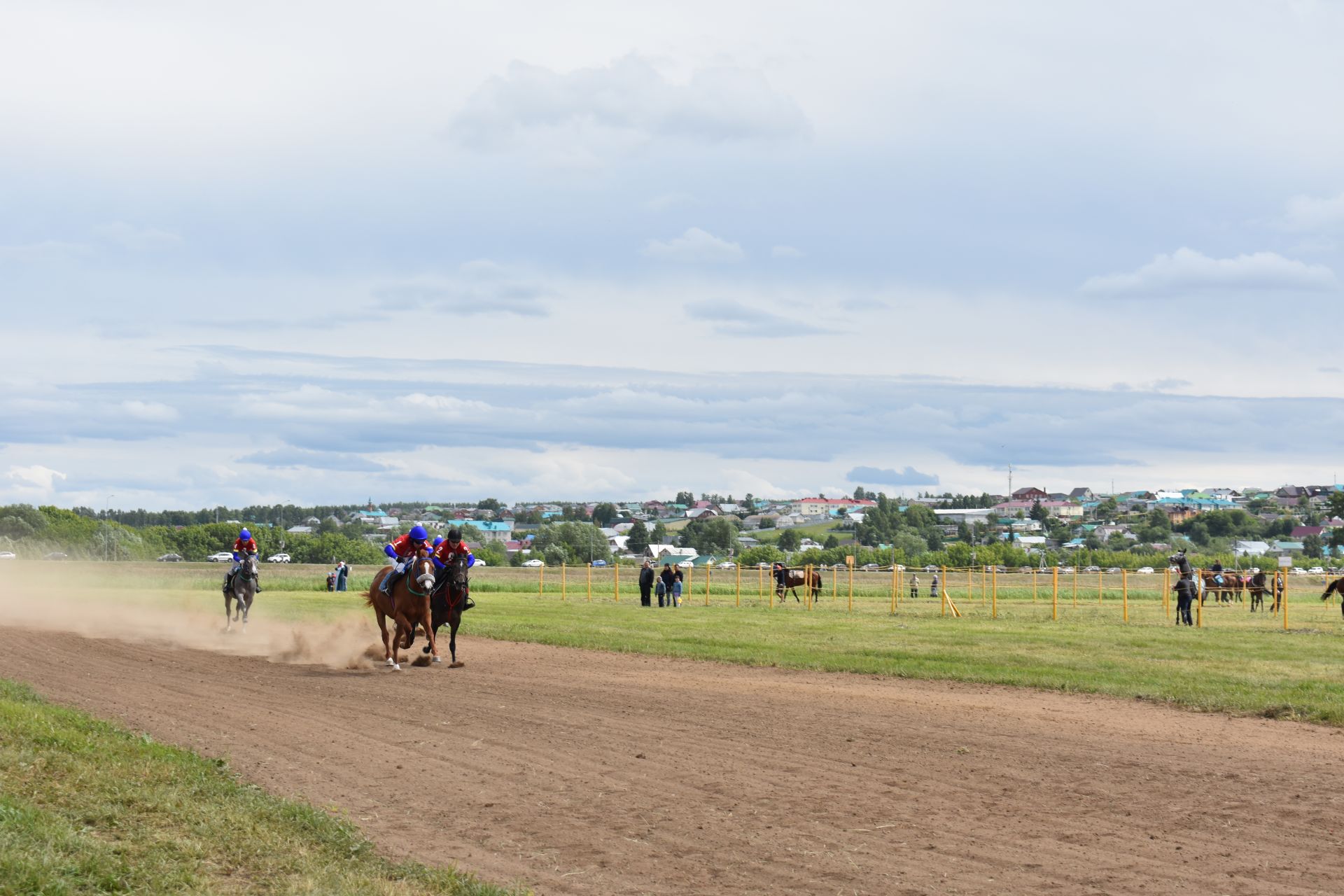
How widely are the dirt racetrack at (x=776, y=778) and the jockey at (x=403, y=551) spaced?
2.05 m

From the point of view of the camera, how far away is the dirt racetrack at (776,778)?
8805mm

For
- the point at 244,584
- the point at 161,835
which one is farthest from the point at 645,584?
the point at 161,835

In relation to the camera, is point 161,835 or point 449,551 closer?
point 161,835

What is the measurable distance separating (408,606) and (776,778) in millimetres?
10654

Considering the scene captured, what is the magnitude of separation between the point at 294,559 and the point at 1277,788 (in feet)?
419

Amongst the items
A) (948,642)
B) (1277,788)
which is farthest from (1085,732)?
(948,642)

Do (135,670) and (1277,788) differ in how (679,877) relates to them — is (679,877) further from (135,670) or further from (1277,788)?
(135,670)

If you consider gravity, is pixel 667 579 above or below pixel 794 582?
above

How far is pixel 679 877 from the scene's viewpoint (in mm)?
8516

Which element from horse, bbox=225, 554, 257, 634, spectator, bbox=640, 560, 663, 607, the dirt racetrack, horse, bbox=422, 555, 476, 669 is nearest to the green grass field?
spectator, bbox=640, 560, 663, 607

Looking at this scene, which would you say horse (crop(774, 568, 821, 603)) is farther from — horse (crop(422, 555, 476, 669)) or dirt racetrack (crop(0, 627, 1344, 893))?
dirt racetrack (crop(0, 627, 1344, 893))

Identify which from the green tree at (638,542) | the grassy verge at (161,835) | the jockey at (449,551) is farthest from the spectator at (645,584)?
the green tree at (638,542)

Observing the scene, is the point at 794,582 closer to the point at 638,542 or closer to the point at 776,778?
the point at 776,778

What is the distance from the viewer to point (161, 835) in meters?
8.40
